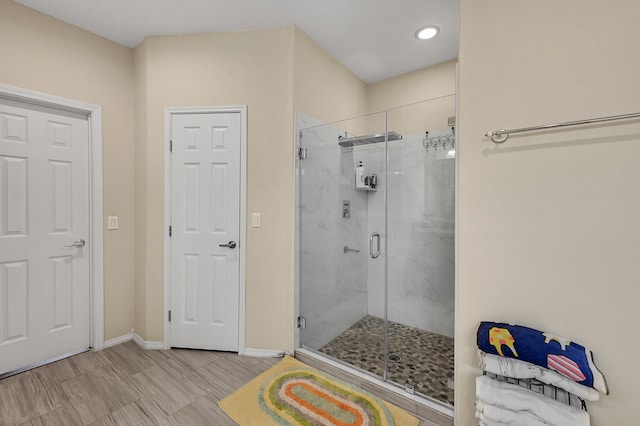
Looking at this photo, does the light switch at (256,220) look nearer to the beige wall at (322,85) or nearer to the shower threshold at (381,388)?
the beige wall at (322,85)

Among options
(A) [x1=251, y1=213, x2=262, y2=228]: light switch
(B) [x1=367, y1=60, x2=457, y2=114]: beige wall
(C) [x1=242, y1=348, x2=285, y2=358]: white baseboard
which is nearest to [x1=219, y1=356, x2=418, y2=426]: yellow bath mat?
(C) [x1=242, y1=348, x2=285, y2=358]: white baseboard

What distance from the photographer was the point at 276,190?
7.45ft

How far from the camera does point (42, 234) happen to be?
2.09m

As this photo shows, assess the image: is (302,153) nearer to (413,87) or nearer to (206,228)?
(206,228)

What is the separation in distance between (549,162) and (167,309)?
287 cm

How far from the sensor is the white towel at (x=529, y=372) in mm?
1067

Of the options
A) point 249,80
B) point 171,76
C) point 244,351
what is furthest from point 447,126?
point 244,351

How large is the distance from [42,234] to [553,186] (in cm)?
339

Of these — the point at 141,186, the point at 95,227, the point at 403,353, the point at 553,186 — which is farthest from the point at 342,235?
the point at 95,227

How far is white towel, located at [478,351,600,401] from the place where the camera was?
1067mm

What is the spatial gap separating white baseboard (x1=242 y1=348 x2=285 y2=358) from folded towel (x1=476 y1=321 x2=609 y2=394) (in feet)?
Result: 5.23

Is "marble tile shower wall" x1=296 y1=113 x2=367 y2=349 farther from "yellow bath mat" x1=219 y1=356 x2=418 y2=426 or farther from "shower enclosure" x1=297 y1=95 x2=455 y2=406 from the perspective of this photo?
"yellow bath mat" x1=219 y1=356 x2=418 y2=426

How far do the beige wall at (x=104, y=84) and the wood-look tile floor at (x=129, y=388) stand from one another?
0.43 m

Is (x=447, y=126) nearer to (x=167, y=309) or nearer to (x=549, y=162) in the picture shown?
(x=549, y=162)
